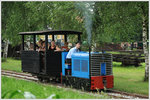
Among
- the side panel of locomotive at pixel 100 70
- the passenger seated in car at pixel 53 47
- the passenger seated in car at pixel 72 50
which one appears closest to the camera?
the side panel of locomotive at pixel 100 70

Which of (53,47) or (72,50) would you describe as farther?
(53,47)

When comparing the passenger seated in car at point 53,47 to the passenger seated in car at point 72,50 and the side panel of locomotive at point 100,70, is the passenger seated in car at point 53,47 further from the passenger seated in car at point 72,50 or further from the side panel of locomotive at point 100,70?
the side panel of locomotive at point 100,70

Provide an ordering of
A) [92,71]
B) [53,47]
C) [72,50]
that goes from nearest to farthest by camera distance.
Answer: [92,71]
[72,50]
[53,47]

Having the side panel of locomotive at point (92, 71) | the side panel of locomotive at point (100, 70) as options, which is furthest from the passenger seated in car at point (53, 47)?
the side panel of locomotive at point (100, 70)

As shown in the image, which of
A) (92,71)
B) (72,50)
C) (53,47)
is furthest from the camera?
(53,47)

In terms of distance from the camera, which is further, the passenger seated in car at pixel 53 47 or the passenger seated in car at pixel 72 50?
the passenger seated in car at pixel 53 47

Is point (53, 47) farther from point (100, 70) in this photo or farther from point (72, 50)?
point (100, 70)

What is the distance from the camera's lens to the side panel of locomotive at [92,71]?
10992 millimetres

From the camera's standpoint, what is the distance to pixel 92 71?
11023 mm

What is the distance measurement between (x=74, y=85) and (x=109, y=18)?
11.6 feet

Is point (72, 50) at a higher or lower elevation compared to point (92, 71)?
higher

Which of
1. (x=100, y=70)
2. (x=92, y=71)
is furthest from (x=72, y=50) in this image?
(x=100, y=70)

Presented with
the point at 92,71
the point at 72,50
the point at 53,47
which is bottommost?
the point at 92,71

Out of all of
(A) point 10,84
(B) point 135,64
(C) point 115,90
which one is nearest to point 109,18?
(C) point 115,90
